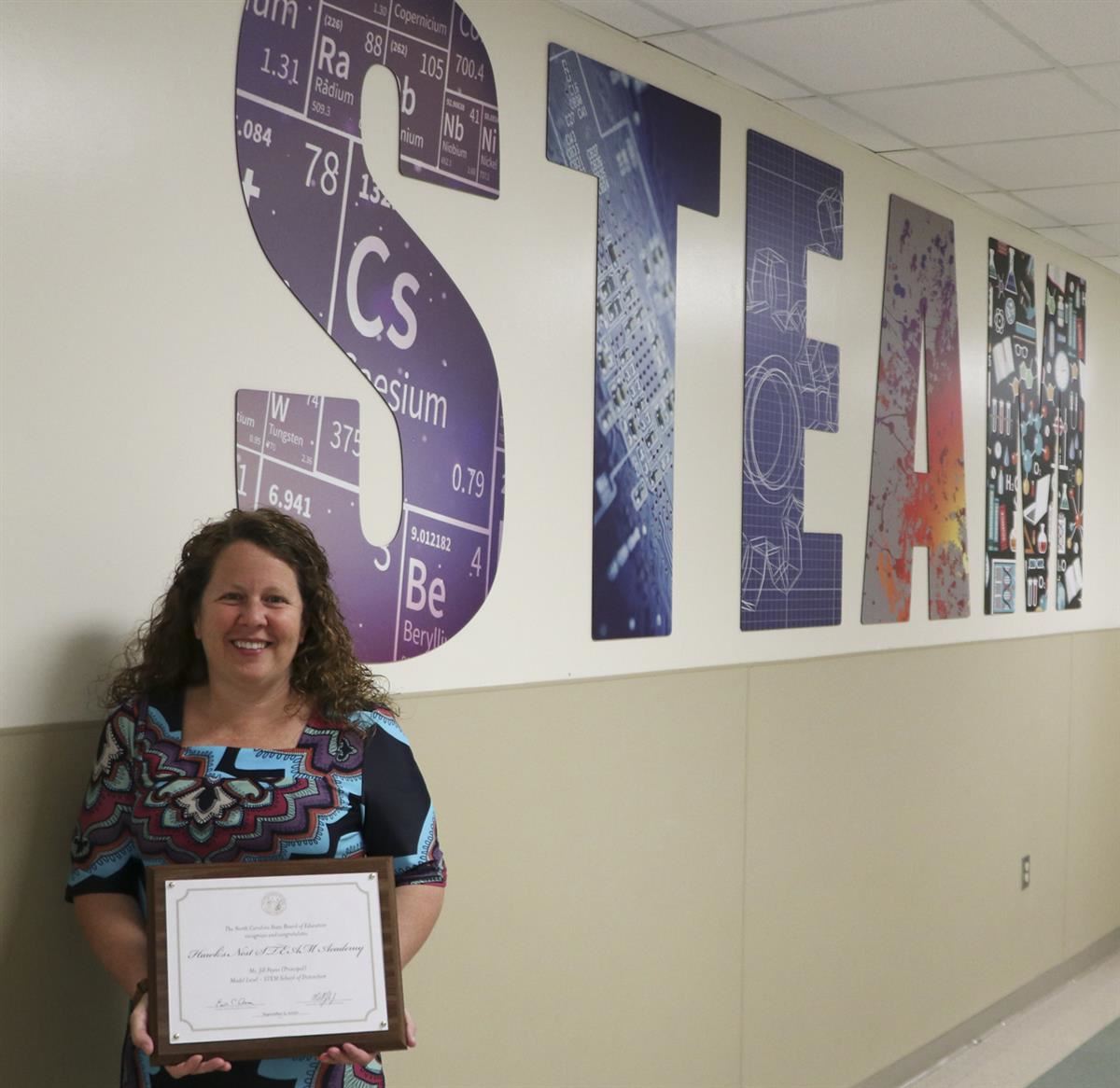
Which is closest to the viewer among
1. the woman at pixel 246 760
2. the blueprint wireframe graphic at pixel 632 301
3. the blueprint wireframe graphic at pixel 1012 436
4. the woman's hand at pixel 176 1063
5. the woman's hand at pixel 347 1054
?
the woman's hand at pixel 176 1063

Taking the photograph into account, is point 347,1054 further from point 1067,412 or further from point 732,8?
point 1067,412

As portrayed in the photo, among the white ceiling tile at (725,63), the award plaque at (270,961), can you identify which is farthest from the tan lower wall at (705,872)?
the white ceiling tile at (725,63)

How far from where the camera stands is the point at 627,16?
332cm

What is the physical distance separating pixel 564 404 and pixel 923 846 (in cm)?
227

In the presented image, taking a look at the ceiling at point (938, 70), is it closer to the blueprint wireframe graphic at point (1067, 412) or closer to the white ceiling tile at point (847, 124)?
the white ceiling tile at point (847, 124)

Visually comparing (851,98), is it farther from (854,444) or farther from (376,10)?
(376,10)

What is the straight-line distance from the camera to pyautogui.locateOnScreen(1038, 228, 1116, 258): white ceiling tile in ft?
18.0

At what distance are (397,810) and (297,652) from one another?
304mm

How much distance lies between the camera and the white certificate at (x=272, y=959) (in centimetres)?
206

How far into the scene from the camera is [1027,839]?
5.43 meters

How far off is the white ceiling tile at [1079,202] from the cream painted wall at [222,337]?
3.23 ft

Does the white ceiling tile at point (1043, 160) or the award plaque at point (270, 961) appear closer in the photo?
the award plaque at point (270, 961)

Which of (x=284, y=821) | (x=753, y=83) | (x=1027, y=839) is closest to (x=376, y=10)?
(x=753, y=83)

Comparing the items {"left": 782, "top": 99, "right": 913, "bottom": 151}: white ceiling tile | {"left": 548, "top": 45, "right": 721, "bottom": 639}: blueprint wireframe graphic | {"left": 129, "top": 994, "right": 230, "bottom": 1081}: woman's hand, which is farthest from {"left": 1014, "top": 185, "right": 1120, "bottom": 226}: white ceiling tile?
{"left": 129, "top": 994, "right": 230, "bottom": 1081}: woman's hand
